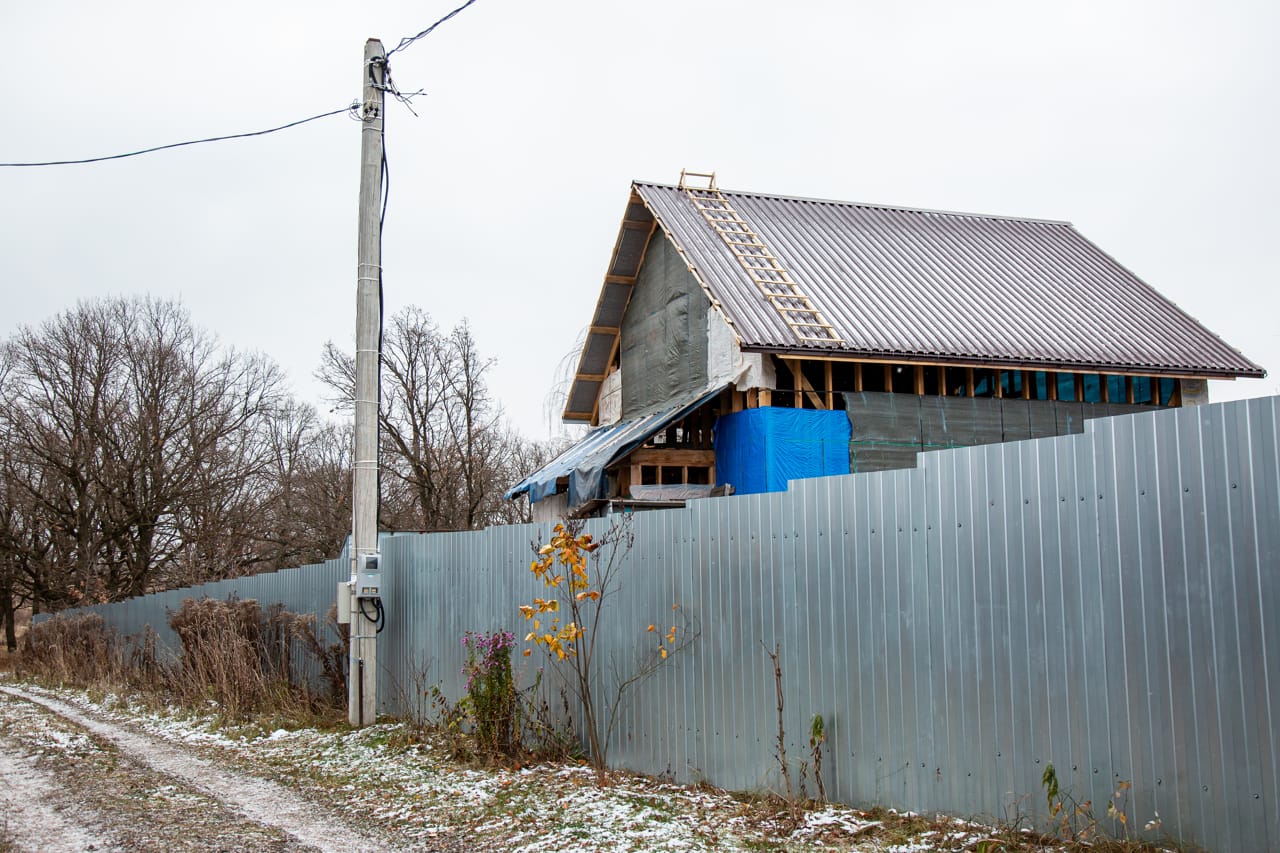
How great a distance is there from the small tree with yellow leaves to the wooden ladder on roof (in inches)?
291

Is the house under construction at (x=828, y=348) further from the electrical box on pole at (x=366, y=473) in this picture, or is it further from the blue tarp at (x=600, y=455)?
the electrical box on pole at (x=366, y=473)

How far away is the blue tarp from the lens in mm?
16547

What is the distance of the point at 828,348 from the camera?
618 inches

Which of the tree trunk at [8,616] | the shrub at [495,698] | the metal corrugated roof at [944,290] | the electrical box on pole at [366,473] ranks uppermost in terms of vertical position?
the metal corrugated roof at [944,290]

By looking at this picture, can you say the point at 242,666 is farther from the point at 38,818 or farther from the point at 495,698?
the point at 38,818

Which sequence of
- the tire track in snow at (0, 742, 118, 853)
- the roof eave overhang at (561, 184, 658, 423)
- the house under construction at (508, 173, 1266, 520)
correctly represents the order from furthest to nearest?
1. the roof eave overhang at (561, 184, 658, 423)
2. the house under construction at (508, 173, 1266, 520)
3. the tire track in snow at (0, 742, 118, 853)

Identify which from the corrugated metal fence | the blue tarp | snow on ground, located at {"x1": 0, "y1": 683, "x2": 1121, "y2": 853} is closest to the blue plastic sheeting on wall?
the blue tarp

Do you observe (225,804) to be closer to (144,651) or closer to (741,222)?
(144,651)

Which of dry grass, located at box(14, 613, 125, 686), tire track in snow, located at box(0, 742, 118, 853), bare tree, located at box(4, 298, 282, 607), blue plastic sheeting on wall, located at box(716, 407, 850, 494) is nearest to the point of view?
tire track in snow, located at box(0, 742, 118, 853)

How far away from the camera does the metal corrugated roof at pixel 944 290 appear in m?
16.7

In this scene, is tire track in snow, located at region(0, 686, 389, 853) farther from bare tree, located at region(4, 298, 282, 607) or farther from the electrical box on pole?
bare tree, located at region(4, 298, 282, 607)

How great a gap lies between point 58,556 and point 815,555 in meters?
32.6

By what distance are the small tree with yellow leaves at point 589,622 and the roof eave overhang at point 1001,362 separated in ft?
21.6

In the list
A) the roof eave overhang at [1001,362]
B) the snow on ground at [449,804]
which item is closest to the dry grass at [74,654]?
the snow on ground at [449,804]
